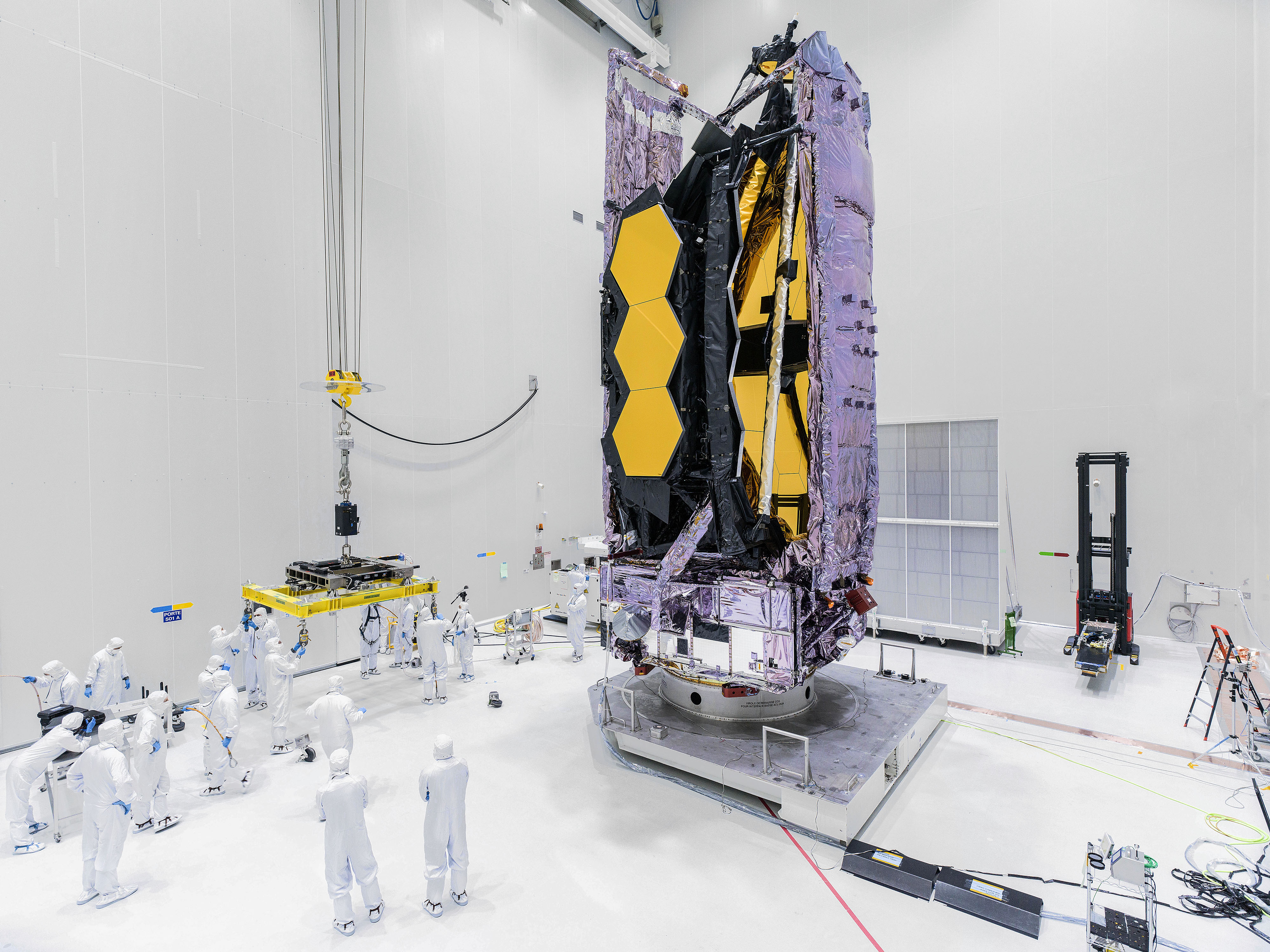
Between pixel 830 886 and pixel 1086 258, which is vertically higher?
pixel 1086 258

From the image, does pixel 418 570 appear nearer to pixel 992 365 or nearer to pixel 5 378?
pixel 5 378

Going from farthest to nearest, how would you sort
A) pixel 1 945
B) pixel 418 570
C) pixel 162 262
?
pixel 418 570
pixel 162 262
pixel 1 945

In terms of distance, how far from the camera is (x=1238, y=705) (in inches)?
238

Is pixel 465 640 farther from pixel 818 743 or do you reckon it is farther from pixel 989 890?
pixel 989 890

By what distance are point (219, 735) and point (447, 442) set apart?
509 centimetres

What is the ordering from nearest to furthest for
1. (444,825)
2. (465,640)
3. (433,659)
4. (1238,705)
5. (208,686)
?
(444,825)
(208,686)
(1238,705)
(433,659)
(465,640)

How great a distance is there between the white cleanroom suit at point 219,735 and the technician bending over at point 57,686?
1.59 meters

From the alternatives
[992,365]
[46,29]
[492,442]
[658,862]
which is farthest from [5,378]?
[992,365]

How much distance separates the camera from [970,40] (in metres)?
9.16

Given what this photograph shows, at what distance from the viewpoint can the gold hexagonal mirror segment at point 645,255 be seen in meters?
5.19

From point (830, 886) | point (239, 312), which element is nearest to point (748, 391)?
point (830, 886)

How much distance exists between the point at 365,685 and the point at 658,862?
4.54 m

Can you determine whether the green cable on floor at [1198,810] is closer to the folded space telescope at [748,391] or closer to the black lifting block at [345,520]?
the folded space telescope at [748,391]

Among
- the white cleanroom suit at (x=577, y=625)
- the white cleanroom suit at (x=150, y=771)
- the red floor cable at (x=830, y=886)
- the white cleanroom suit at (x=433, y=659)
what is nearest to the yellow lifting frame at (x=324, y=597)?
the white cleanroom suit at (x=433, y=659)
